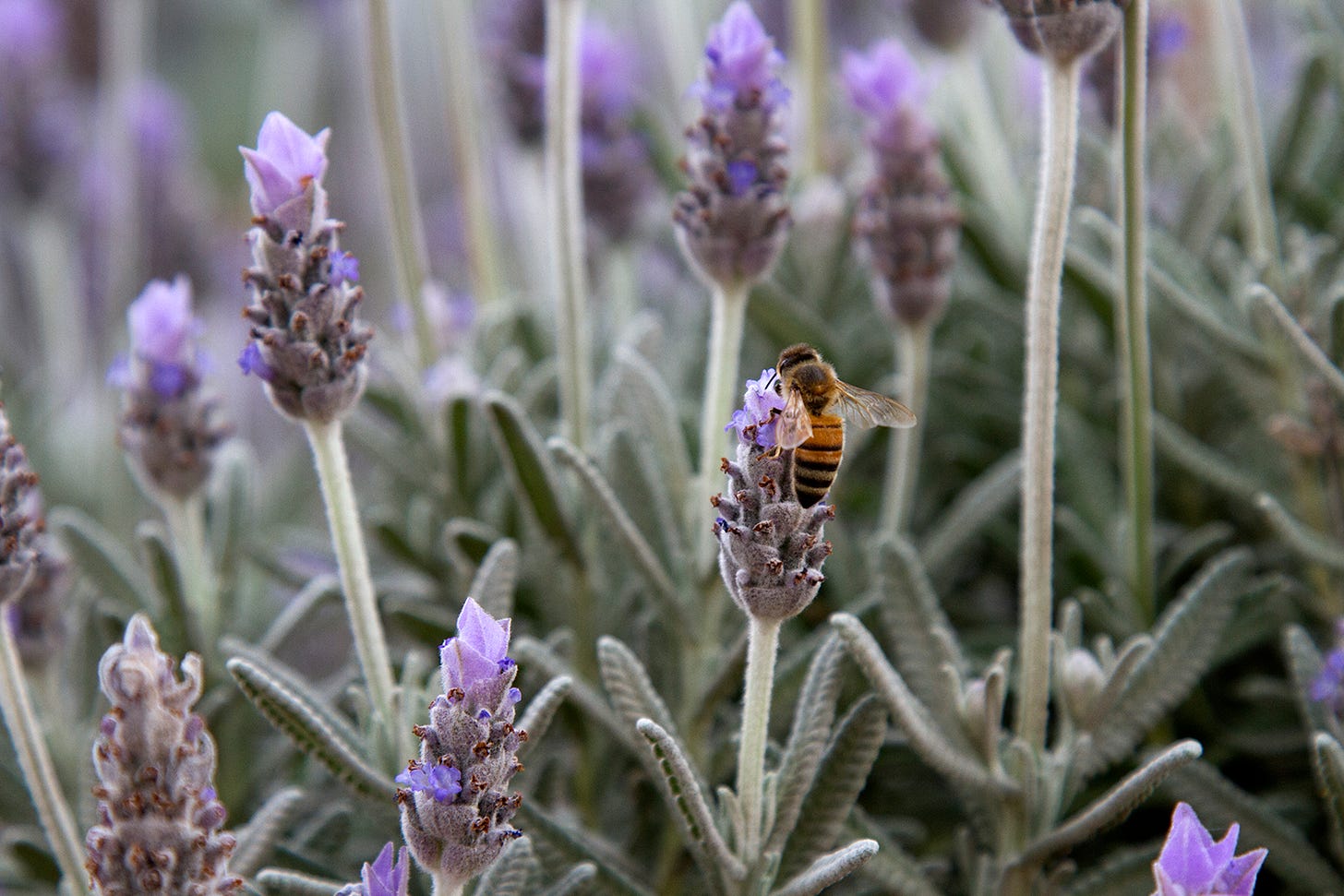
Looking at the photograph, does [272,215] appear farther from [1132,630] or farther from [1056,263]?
[1132,630]

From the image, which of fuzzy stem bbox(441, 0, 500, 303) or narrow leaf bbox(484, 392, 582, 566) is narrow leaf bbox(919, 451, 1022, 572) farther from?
fuzzy stem bbox(441, 0, 500, 303)

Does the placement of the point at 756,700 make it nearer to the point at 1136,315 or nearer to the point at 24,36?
the point at 1136,315

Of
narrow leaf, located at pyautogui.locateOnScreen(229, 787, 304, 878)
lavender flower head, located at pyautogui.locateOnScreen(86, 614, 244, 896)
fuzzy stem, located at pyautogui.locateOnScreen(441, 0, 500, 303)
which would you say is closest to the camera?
lavender flower head, located at pyautogui.locateOnScreen(86, 614, 244, 896)

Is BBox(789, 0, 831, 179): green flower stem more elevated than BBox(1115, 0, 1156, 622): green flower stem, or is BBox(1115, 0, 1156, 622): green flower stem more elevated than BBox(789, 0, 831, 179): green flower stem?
BBox(789, 0, 831, 179): green flower stem

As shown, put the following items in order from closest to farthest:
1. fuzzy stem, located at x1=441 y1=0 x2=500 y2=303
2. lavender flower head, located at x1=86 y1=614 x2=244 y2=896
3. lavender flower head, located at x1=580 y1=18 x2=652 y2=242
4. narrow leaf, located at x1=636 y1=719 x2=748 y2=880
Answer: lavender flower head, located at x1=86 y1=614 x2=244 y2=896
narrow leaf, located at x1=636 y1=719 x2=748 y2=880
fuzzy stem, located at x1=441 y1=0 x2=500 y2=303
lavender flower head, located at x1=580 y1=18 x2=652 y2=242

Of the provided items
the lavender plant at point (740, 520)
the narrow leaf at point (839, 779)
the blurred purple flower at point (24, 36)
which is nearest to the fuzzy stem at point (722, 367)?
the lavender plant at point (740, 520)

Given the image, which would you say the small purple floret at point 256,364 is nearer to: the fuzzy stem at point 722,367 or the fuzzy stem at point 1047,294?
the fuzzy stem at point 722,367

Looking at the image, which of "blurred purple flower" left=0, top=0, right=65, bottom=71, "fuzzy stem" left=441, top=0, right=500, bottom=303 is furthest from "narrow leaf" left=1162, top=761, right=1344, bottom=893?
"blurred purple flower" left=0, top=0, right=65, bottom=71
